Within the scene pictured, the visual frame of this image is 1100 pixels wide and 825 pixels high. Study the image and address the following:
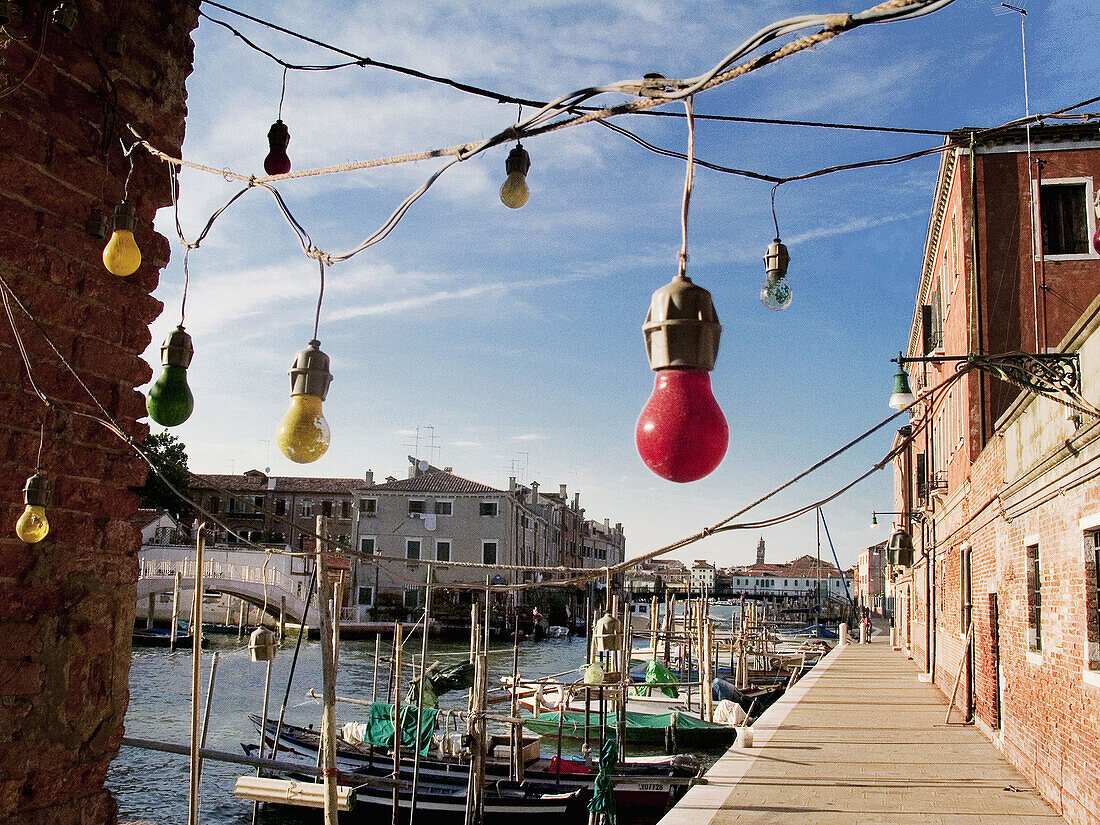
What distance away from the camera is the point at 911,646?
29.6m

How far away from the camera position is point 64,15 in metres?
2.96

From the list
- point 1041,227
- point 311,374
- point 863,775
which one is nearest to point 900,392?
point 863,775

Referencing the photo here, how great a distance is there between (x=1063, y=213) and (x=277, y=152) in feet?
53.7

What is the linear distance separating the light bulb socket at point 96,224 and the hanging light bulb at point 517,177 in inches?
56.0

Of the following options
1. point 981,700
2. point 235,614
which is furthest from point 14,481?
point 235,614

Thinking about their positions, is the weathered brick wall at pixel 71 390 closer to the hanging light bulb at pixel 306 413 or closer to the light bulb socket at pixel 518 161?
the hanging light bulb at pixel 306 413

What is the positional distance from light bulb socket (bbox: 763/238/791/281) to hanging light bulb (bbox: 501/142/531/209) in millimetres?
2603

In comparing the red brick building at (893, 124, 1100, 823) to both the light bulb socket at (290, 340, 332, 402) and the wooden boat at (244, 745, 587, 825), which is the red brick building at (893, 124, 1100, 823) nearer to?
the light bulb socket at (290, 340, 332, 402)

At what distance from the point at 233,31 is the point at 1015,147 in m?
16.2

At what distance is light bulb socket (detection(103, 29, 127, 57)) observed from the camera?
3.18 meters

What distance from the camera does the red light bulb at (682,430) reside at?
77.2 inches

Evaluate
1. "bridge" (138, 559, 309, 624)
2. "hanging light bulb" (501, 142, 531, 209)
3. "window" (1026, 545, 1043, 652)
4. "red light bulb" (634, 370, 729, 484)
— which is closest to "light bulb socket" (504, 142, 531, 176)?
"hanging light bulb" (501, 142, 531, 209)

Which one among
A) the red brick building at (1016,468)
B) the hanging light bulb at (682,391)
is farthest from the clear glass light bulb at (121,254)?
the red brick building at (1016,468)

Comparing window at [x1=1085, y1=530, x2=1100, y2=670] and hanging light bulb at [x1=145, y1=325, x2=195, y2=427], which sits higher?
hanging light bulb at [x1=145, y1=325, x2=195, y2=427]
